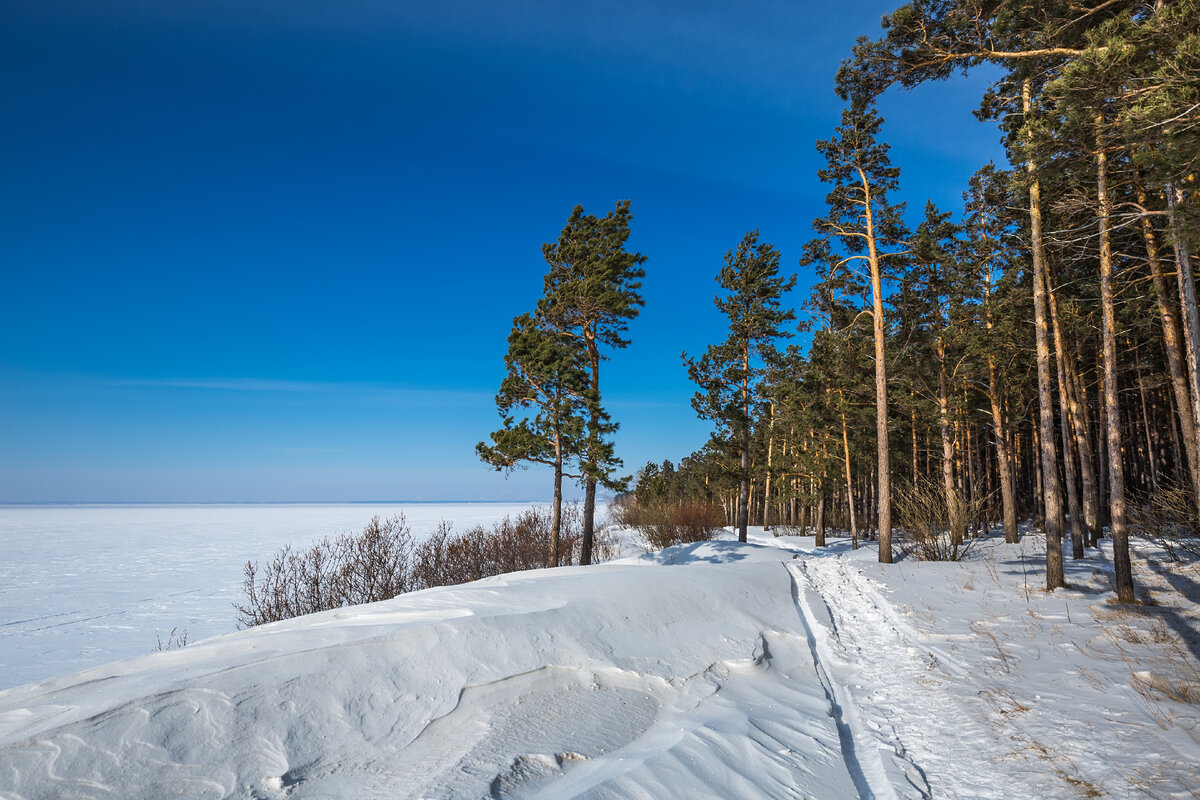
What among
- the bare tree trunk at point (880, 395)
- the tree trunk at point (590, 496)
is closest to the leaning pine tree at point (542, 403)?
the tree trunk at point (590, 496)

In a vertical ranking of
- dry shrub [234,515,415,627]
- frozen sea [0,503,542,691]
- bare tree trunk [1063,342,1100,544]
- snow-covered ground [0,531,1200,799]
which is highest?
bare tree trunk [1063,342,1100,544]

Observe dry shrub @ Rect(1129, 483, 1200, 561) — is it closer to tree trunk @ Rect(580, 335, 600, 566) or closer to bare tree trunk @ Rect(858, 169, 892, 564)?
bare tree trunk @ Rect(858, 169, 892, 564)

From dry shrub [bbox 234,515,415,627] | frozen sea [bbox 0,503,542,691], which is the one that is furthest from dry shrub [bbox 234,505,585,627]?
frozen sea [bbox 0,503,542,691]

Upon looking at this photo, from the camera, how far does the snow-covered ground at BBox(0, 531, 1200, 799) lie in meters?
3.56

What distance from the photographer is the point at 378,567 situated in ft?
56.6

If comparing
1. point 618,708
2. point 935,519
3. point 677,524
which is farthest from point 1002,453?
point 618,708

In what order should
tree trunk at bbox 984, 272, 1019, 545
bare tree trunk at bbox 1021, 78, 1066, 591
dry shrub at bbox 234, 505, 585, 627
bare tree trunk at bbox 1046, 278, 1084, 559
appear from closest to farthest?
bare tree trunk at bbox 1021, 78, 1066, 591 < bare tree trunk at bbox 1046, 278, 1084, 559 < dry shrub at bbox 234, 505, 585, 627 < tree trunk at bbox 984, 272, 1019, 545

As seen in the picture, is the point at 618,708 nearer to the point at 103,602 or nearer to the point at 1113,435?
the point at 1113,435

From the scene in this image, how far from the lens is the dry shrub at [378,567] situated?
51.2ft

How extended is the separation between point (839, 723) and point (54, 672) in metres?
14.8

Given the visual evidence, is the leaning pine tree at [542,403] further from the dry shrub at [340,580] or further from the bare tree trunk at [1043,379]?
the bare tree trunk at [1043,379]

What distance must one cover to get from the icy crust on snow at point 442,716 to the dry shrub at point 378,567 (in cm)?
1023

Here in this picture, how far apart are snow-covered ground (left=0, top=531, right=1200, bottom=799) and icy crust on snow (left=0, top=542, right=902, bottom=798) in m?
0.02

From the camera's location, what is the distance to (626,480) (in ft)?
56.7
